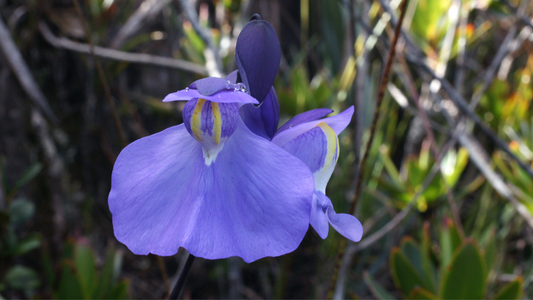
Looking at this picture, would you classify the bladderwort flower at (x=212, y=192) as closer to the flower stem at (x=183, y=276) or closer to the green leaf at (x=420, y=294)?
the flower stem at (x=183, y=276)

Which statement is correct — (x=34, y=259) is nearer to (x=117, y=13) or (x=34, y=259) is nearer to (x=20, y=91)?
(x=20, y=91)

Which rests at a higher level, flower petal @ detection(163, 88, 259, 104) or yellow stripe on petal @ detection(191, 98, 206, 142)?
flower petal @ detection(163, 88, 259, 104)

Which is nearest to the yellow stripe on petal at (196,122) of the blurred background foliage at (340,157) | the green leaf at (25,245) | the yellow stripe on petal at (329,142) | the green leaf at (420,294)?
the yellow stripe on petal at (329,142)

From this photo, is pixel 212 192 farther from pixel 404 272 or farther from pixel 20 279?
pixel 20 279

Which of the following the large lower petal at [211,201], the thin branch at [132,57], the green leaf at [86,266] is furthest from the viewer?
the thin branch at [132,57]

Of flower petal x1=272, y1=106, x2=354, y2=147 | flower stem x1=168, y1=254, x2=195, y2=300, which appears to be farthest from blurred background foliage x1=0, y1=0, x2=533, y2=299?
flower stem x1=168, y1=254, x2=195, y2=300

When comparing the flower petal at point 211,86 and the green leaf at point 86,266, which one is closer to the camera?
the flower petal at point 211,86

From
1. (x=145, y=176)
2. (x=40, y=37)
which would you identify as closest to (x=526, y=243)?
(x=145, y=176)

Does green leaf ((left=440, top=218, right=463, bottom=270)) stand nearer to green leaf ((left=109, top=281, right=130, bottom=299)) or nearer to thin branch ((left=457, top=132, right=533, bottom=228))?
thin branch ((left=457, top=132, right=533, bottom=228))
